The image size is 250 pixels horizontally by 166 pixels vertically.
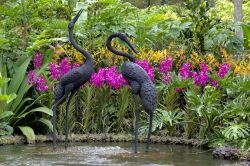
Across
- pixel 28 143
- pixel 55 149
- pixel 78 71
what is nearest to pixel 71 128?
pixel 28 143

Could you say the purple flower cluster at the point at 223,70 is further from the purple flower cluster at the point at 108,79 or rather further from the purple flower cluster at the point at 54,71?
the purple flower cluster at the point at 54,71

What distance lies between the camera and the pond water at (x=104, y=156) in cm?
674

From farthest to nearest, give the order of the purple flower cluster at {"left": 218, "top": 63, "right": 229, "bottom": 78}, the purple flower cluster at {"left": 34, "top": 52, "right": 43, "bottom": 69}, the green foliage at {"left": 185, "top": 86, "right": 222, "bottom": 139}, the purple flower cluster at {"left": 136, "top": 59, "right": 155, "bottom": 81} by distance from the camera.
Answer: the purple flower cluster at {"left": 34, "top": 52, "right": 43, "bottom": 69}, the purple flower cluster at {"left": 136, "top": 59, "right": 155, "bottom": 81}, the purple flower cluster at {"left": 218, "top": 63, "right": 229, "bottom": 78}, the green foliage at {"left": 185, "top": 86, "right": 222, "bottom": 139}

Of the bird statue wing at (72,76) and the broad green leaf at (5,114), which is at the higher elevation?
the bird statue wing at (72,76)

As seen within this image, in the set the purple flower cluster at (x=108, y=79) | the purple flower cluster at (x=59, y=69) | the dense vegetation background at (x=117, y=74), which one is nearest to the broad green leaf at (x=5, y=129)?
the dense vegetation background at (x=117, y=74)

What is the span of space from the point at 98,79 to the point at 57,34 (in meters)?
2.94

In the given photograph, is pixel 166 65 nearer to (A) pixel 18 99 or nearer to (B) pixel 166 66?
(B) pixel 166 66

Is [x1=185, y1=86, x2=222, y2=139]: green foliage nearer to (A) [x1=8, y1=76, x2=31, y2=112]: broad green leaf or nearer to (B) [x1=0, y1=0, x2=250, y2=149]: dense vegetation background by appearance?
(B) [x1=0, y1=0, x2=250, y2=149]: dense vegetation background

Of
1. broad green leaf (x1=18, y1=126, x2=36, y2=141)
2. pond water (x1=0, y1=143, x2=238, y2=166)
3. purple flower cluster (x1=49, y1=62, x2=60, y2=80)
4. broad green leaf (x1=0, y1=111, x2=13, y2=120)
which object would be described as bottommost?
pond water (x1=0, y1=143, x2=238, y2=166)

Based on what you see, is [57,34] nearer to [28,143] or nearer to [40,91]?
[40,91]

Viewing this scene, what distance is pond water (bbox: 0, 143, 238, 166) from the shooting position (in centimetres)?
674

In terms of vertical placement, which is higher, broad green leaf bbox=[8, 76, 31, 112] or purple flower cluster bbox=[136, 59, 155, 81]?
purple flower cluster bbox=[136, 59, 155, 81]

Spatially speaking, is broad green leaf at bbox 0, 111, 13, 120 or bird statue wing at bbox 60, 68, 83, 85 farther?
broad green leaf at bbox 0, 111, 13, 120

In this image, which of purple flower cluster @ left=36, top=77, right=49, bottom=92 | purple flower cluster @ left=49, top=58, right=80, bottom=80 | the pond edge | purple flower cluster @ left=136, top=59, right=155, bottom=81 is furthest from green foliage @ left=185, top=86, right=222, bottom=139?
purple flower cluster @ left=36, top=77, right=49, bottom=92
